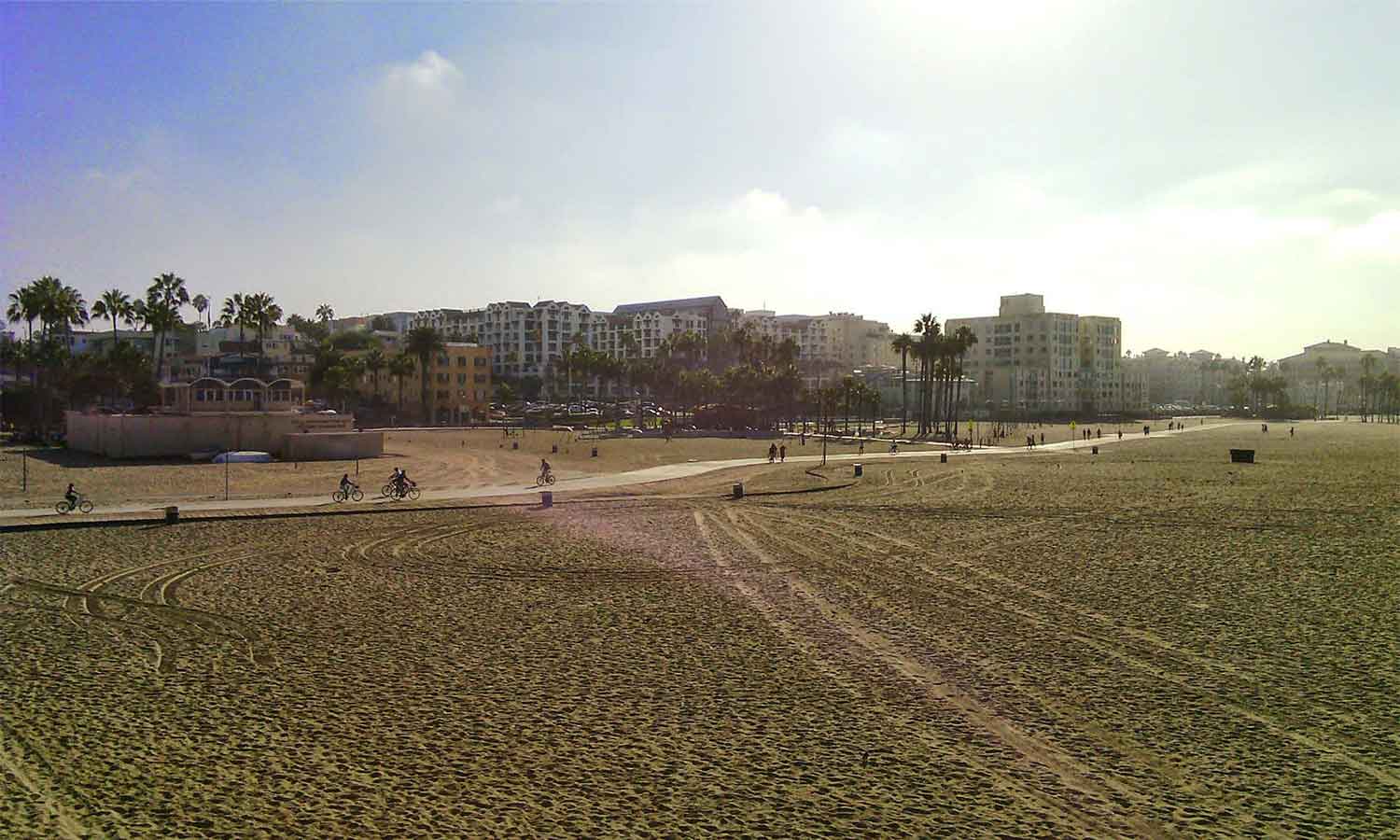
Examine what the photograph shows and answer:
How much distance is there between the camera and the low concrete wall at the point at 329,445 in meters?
55.5

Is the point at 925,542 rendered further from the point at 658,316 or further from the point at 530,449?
the point at 658,316

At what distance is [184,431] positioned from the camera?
5575cm

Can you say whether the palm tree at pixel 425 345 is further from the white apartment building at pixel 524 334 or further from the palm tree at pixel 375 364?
the white apartment building at pixel 524 334

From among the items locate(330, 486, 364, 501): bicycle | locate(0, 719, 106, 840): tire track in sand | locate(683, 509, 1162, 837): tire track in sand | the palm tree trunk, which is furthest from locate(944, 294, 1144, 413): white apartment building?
locate(0, 719, 106, 840): tire track in sand

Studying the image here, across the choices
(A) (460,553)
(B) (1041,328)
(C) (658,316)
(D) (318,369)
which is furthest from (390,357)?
(B) (1041,328)

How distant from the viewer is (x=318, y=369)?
98.4 metres

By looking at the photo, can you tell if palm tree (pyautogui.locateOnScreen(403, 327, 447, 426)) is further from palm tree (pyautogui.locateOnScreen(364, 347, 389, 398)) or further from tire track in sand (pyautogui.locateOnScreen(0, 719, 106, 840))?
tire track in sand (pyautogui.locateOnScreen(0, 719, 106, 840))

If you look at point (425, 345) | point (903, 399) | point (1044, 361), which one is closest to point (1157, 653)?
point (425, 345)

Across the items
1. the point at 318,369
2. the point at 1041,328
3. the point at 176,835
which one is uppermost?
the point at 1041,328

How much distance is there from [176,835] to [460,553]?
14.4m

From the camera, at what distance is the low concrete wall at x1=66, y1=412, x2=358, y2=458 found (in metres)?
54.3

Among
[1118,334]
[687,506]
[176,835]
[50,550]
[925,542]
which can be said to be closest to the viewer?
[176,835]

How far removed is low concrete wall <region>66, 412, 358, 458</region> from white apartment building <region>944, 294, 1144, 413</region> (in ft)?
439

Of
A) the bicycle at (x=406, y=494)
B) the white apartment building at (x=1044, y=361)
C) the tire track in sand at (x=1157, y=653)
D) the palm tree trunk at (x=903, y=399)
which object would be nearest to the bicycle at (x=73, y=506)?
the bicycle at (x=406, y=494)
